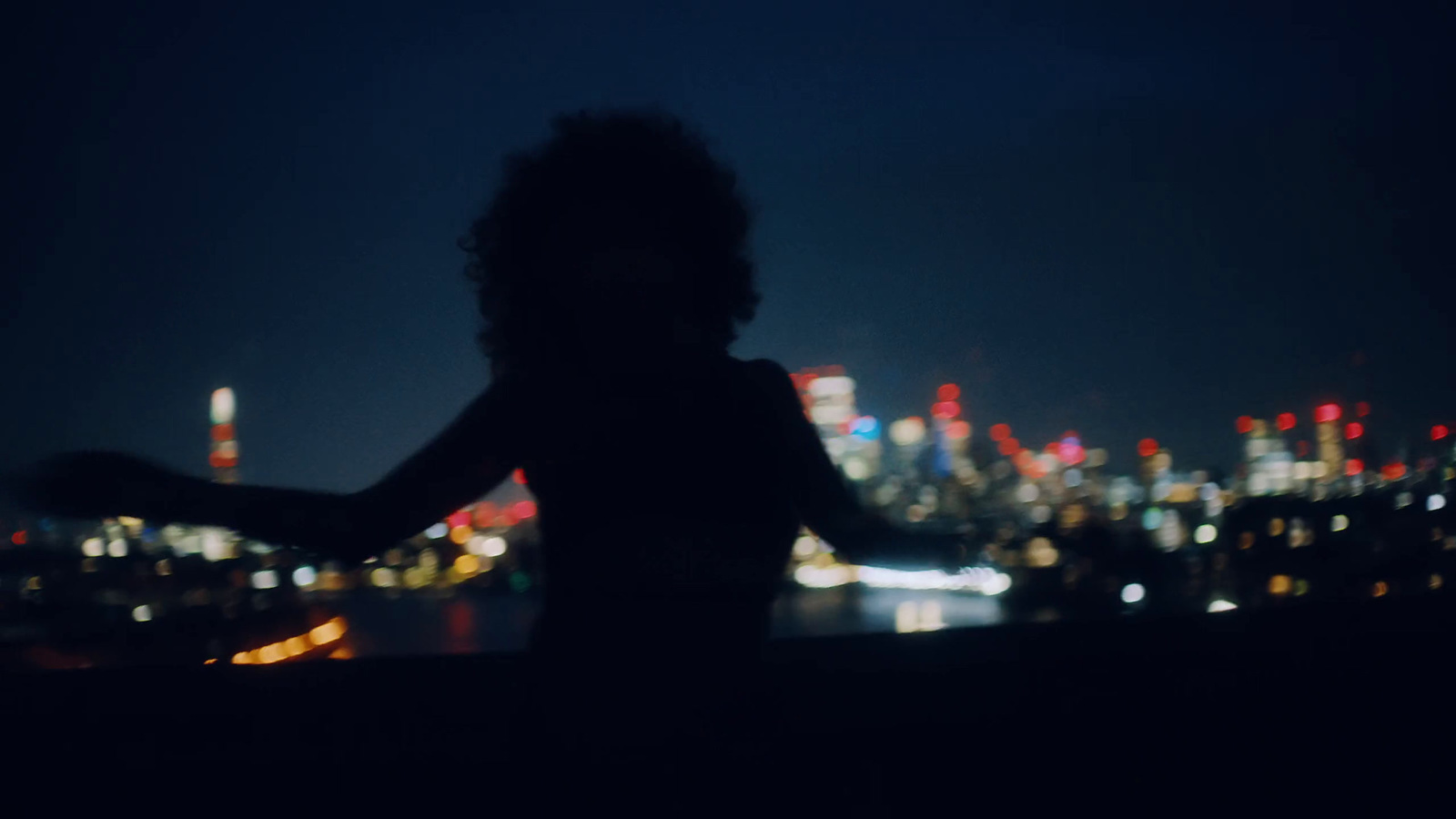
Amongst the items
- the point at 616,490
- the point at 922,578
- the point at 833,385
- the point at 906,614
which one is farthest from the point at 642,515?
the point at 906,614

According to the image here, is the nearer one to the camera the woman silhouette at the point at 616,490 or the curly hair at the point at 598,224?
the woman silhouette at the point at 616,490

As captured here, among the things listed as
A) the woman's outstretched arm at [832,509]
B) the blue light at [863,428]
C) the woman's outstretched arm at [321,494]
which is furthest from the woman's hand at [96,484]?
the blue light at [863,428]

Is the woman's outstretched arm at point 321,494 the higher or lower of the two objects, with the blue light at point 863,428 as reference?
lower

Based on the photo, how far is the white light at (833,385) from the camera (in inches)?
109

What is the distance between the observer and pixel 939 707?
2258mm

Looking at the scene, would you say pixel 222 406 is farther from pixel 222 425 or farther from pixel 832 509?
pixel 832 509

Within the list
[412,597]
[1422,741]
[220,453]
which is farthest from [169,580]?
[1422,741]

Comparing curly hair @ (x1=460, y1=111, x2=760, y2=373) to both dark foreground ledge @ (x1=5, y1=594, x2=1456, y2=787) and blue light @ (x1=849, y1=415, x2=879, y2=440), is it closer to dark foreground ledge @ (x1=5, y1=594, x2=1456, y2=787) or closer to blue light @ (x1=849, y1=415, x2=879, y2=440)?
dark foreground ledge @ (x1=5, y1=594, x2=1456, y2=787)

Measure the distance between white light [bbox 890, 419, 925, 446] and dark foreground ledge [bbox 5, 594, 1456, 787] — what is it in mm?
2485

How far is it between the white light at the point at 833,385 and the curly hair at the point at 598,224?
102 centimetres

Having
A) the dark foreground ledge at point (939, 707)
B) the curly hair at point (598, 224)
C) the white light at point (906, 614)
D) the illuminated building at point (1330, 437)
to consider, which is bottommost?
the dark foreground ledge at point (939, 707)

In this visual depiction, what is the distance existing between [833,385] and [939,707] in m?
1.02

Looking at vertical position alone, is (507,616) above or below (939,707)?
above

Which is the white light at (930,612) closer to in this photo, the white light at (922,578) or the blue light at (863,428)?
the blue light at (863,428)
